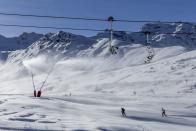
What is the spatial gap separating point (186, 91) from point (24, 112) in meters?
119

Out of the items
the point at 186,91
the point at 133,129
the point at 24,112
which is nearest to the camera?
the point at 133,129

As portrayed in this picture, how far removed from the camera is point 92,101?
3334 inches

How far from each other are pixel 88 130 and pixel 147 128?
7478mm

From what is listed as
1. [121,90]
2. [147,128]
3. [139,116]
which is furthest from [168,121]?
[121,90]

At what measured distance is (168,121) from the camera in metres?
58.8

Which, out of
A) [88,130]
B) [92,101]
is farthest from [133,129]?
[92,101]

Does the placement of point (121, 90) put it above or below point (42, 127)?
above

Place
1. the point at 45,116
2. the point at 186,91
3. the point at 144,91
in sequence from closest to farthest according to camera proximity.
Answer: the point at 45,116
the point at 186,91
the point at 144,91

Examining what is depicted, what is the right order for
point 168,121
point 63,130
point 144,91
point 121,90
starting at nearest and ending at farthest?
point 63,130 < point 168,121 < point 144,91 < point 121,90

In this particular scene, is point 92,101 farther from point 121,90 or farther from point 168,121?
point 121,90

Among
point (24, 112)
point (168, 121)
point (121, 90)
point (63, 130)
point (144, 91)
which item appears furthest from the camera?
point (121, 90)

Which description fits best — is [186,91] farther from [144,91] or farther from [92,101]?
[92,101]

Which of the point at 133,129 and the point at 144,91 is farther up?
the point at 144,91

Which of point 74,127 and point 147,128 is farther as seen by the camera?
point 147,128
